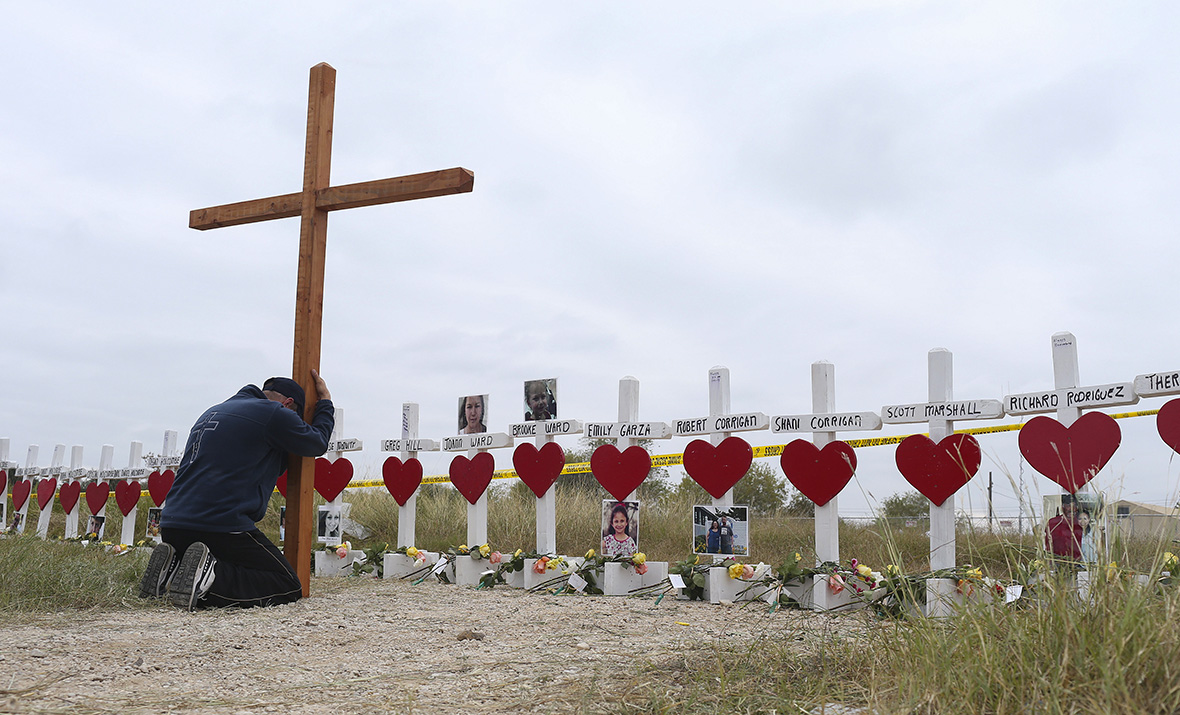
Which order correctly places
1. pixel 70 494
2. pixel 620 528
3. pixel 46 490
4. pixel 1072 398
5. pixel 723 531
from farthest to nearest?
pixel 46 490, pixel 70 494, pixel 620 528, pixel 723 531, pixel 1072 398

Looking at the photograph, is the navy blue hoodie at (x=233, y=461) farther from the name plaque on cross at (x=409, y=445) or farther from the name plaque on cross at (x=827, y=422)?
the name plaque on cross at (x=827, y=422)

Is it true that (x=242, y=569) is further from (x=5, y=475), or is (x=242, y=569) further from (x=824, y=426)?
(x=5, y=475)

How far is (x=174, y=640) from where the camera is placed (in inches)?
147

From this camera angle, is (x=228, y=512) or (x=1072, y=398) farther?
(x=228, y=512)

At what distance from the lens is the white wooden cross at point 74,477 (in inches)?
416

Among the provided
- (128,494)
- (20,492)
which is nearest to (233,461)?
(128,494)

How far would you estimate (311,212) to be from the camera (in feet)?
19.1

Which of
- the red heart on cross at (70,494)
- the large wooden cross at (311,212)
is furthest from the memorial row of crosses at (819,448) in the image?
the red heart on cross at (70,494)

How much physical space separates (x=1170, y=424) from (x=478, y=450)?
4441 mm

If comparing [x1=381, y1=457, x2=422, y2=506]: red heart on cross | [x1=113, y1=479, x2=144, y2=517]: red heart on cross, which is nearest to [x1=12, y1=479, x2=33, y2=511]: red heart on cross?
[x1=113, y1=479, x2=144, y2=517]: red heart on cross

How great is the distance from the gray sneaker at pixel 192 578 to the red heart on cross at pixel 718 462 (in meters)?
2.87

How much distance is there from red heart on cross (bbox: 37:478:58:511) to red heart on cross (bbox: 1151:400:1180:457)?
1193 cm

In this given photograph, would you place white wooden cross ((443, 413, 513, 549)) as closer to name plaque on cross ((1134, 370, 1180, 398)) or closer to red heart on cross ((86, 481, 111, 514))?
name plaque on cross ((1134, 370, 1180, 398))

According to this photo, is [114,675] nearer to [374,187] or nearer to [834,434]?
[374,187]
